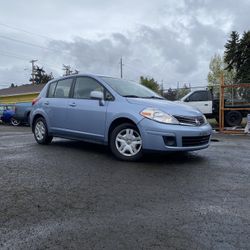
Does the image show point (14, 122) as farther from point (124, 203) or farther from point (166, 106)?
point (124, 203)

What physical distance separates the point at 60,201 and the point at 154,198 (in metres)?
1.08

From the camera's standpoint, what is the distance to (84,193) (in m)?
4.61

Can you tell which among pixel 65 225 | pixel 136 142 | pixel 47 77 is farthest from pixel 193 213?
pixel 47 77

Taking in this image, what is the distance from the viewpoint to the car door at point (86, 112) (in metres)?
7.27

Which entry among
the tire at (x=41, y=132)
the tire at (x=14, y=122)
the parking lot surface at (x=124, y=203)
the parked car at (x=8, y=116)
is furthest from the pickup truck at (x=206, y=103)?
the parking lot surface at (x=124, y=203)

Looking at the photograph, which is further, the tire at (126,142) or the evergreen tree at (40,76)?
the evergreen tree at (40,76)

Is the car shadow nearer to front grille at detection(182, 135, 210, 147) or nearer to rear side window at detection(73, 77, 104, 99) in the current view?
front grille at detection(182, 135, 210, 147)

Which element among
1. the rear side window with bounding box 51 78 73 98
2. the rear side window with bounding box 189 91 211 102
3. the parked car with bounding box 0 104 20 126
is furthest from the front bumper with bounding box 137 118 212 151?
the parked car with bounding box 0 104 20 126

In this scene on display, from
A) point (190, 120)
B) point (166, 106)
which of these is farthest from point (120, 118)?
point (190, 120)

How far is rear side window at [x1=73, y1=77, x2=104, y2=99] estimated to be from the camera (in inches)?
300

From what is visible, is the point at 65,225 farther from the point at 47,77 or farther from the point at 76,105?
the point at 47,77

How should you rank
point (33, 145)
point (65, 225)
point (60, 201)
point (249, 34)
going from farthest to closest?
point (249, 34), point (33, 145), point (60, 201), point (65, 225)

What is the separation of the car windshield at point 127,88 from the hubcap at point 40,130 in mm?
2194

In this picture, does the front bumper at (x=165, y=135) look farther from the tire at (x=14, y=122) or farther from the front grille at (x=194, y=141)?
the tire at (x=14, y=122)
